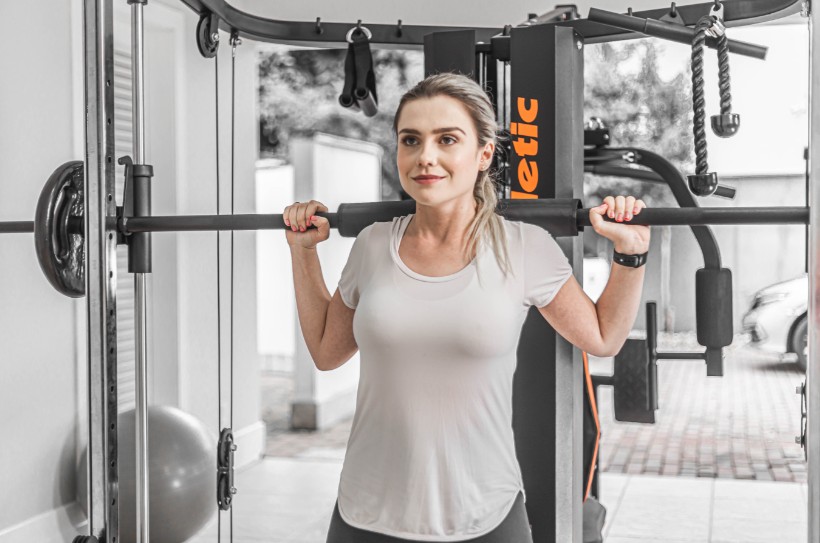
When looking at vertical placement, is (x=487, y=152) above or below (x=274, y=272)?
above

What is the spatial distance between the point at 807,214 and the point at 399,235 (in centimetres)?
71

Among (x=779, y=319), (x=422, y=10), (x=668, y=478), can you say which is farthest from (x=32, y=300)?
(x=779, y=319)

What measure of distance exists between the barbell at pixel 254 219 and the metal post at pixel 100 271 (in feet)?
0.19

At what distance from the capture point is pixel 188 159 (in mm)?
4062

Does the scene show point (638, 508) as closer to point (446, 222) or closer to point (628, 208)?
point (628, 208)

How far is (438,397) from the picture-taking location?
1.40 meters

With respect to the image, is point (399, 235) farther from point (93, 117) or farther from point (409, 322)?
point (93, 117)

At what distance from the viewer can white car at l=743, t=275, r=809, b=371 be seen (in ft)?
24.1

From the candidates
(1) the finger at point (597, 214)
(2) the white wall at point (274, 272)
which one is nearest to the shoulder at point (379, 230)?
(1) the finger at point (597, 214)

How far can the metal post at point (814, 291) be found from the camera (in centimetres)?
145

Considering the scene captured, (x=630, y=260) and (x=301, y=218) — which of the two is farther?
(x=301, y=218)

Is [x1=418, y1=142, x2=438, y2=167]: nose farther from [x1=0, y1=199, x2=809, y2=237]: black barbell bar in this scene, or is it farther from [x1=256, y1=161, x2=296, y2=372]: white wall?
[x1=256, y1=161, x2=296, y2=372]: white wall

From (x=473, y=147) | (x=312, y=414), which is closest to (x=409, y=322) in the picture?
(x=473, y=147)

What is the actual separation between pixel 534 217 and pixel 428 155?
322mm
